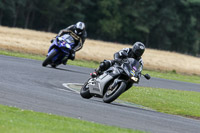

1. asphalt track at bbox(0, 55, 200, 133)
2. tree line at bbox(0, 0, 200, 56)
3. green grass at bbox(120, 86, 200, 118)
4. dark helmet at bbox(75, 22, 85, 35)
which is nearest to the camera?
asphalt track at bbox(0, 55, 200, 133)

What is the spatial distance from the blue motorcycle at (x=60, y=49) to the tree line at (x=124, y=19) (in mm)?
45284

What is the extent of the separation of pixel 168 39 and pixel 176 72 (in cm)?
4493

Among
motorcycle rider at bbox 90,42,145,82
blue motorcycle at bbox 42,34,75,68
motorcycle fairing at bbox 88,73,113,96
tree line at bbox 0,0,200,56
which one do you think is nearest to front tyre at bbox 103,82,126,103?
motorcycle fairing at bbox 88,73,113,96

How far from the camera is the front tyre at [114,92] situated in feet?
39.4

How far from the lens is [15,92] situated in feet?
38.6

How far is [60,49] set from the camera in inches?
750

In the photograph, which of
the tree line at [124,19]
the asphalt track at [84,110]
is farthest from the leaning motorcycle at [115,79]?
the tree line at [124,19]

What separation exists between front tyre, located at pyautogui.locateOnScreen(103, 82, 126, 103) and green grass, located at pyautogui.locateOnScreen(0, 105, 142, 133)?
9.79 ft

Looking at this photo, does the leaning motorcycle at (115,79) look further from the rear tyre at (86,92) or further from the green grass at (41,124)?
the green grass at (41,124)

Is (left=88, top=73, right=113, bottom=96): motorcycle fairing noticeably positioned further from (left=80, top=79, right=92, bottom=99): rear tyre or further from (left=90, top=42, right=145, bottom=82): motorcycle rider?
(left=80, top=79, right=92, bottom=99): rear tyre

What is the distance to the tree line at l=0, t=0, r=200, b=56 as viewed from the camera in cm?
7019

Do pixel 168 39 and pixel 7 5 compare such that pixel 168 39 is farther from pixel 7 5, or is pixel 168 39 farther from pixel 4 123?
pixel 4 123

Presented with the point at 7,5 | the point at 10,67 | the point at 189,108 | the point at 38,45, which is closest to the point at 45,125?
the point at 189,108

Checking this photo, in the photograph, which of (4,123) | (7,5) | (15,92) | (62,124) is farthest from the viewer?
(7,5)
